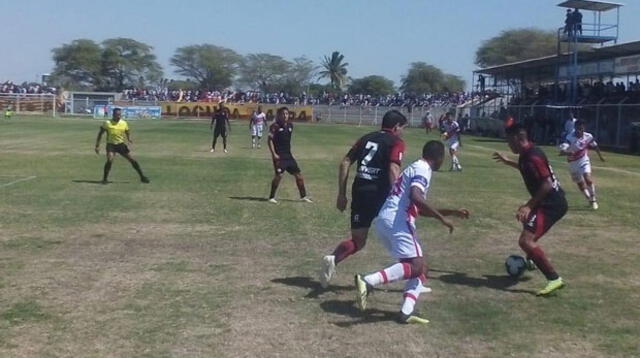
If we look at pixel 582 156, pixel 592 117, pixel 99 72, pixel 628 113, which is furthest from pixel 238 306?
pixel 99 72

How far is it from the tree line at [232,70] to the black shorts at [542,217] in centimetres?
10323

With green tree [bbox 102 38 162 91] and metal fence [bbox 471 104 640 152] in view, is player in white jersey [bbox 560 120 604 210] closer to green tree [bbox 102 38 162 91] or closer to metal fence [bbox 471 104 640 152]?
metal fence [bbox 471 104 640 152]

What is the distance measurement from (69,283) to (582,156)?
11.4 meters

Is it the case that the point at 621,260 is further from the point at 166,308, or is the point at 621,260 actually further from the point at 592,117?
the point at 592,117

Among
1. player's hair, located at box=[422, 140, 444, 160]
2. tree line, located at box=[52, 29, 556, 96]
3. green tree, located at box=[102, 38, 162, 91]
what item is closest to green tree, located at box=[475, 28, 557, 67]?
tree line, located at box=[52, 29, 556, 96]

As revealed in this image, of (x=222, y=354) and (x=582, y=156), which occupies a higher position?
(x=582, y=156)

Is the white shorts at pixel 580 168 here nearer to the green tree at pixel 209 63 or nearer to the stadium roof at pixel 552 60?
the stadium roof at pixel 552 60

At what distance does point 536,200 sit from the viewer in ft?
29.0

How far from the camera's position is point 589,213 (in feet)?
51.2

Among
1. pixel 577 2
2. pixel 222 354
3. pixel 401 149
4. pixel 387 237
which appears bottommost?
pixel 222 354

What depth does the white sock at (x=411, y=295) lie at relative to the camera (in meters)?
7.41

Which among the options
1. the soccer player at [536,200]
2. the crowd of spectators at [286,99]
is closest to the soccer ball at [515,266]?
the soccer player at [536,200]

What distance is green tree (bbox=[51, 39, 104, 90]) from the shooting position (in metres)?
125

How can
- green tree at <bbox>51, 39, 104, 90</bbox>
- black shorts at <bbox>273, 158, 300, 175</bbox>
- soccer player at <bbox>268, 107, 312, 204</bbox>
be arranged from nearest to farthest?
1. soccer player at <bbox>268, 107, 312, 204</bbox>
2. black shorts at <bbox>273, 158, 300, 175</bbox>
3. green tree at <bbox>51, 39, 104, 90</bbox>
